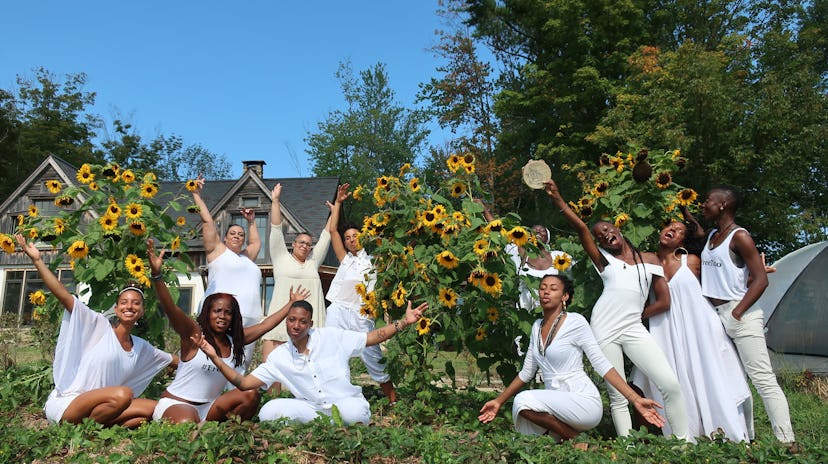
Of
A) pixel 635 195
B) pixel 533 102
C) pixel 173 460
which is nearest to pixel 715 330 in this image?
pixel 635 195

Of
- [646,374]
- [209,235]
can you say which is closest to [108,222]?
[209,235]

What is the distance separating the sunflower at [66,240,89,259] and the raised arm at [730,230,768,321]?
4.50 m

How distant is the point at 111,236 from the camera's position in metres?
4.74

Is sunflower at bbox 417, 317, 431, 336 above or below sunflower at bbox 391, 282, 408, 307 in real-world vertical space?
below

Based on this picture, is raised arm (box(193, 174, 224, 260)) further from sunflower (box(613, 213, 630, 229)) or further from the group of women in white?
sunflower (box(613, 213, 630, 229))

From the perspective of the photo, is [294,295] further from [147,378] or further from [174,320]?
[147,378]

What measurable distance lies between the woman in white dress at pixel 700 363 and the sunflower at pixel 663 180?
2.11 ft

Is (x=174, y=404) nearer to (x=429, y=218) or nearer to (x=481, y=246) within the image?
(x=429, y=218)

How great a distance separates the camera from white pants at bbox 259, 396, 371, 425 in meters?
3.98

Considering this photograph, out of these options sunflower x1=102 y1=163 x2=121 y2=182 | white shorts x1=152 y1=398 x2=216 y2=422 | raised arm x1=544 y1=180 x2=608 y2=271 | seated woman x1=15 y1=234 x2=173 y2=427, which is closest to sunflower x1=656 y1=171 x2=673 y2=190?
raised arm x1=544 y1=180 x2=608 y2=271

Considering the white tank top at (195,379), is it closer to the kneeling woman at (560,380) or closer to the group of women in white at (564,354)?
the group of women in white at (564,354)

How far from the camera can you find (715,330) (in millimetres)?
4160

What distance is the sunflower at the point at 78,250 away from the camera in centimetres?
457

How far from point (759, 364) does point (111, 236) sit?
4569mm
